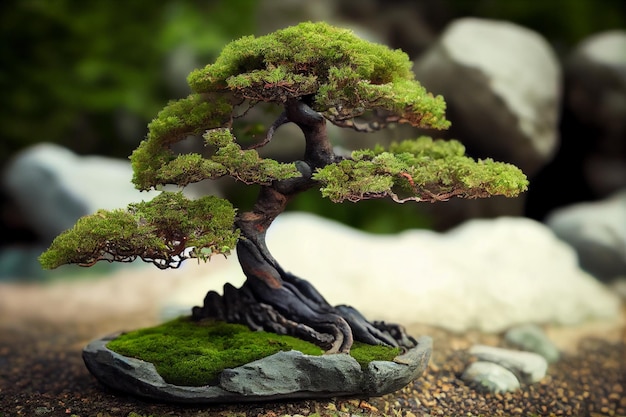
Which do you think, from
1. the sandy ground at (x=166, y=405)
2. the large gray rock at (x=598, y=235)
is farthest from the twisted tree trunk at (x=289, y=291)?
the large gray rock at (x=598, y=235)

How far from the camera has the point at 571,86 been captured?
7457mm

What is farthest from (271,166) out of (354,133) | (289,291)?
(354,133)

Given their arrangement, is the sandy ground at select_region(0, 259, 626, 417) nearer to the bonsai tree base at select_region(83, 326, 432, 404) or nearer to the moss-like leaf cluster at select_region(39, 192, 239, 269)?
the bonsai tree base at select_region(83, 326, 432, 404)

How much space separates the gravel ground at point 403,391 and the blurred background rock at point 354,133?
216cm

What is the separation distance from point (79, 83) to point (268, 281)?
6601 millimetres

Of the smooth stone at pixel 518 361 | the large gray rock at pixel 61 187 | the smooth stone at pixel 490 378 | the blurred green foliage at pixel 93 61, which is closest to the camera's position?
the smooth stone at pixel 490 378

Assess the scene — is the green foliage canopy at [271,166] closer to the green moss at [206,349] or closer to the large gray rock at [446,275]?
the green moss at [206,349]

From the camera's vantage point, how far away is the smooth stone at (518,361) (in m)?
3.84

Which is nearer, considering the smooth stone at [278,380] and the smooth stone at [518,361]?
the smooth stone at [278,380]

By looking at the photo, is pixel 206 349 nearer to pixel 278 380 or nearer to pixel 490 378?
pixel 278 380

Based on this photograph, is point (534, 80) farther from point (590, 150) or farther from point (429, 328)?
point (429, 328)

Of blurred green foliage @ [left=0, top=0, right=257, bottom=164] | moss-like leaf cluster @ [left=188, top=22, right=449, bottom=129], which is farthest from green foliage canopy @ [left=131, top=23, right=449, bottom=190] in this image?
blurred green foliage @ [left=0, top=0, right=257, bottom=164]

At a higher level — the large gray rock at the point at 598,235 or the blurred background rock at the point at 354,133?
the blurred background rock at the point at 354,133

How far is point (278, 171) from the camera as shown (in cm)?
314
